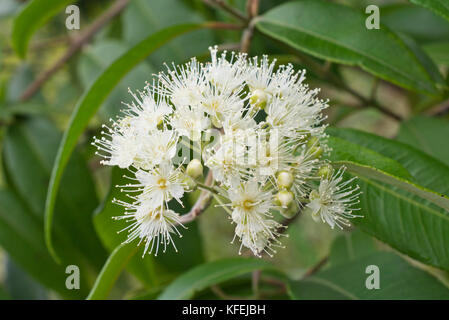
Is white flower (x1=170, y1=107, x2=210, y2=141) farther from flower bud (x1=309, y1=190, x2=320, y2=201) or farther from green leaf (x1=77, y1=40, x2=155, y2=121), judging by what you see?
green leaf (x1=77, y1=40, x2=155, y2=121)

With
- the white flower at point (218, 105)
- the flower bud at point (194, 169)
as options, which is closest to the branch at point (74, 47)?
the white flower at point (218, 105)

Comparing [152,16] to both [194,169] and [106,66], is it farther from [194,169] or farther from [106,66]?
[194,169]

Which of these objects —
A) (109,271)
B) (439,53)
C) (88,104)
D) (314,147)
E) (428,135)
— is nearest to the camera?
(314,147)

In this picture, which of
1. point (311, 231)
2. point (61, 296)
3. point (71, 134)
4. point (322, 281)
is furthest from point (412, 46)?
point (311, 231)

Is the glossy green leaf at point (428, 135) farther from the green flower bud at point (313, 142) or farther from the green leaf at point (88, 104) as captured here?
the green leaf at point (88, 104)

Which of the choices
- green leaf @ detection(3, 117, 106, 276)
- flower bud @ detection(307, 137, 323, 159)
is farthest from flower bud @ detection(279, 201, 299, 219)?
green leaf @ detection(3, 117, 106, 276)

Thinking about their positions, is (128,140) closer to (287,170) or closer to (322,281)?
(287,170)

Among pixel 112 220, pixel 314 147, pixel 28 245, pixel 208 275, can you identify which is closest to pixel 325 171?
pixel 314 147

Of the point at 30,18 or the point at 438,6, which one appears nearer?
the point at 438,6
